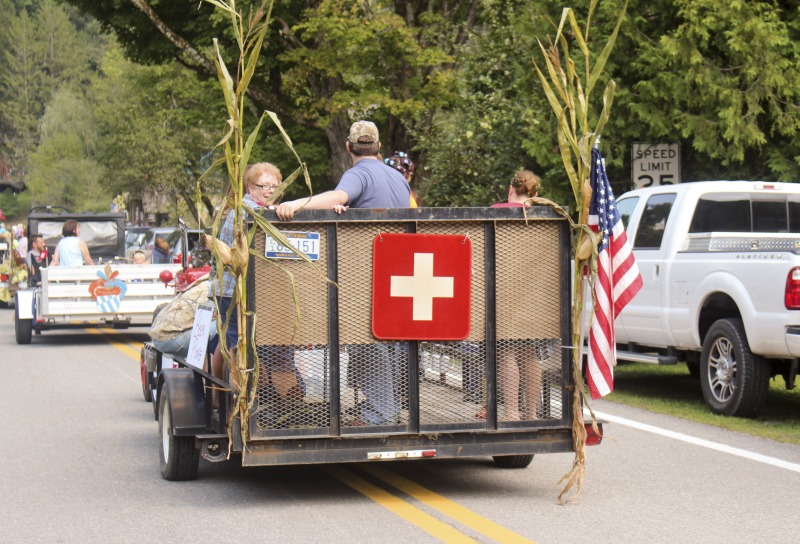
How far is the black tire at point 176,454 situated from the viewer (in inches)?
326

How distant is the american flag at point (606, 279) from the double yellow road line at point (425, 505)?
1.17 m

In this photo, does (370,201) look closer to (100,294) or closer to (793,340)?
(793,340)

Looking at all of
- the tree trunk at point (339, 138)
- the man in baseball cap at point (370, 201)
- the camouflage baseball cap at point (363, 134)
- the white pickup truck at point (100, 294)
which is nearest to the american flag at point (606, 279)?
the man in baseball cap at point (370, 201)

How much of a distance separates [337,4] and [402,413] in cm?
1894

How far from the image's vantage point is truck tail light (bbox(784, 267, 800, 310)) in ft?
34.3

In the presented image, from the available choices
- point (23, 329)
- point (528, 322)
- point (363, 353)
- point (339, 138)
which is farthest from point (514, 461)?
point (339, 138)

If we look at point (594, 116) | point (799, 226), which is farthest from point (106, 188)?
point (799, 226)

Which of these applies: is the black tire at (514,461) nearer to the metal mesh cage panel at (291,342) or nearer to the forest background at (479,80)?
the metal mesh cage panel at (291,342)

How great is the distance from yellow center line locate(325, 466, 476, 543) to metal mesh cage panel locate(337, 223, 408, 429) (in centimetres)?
50

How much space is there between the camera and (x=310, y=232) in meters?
7.38

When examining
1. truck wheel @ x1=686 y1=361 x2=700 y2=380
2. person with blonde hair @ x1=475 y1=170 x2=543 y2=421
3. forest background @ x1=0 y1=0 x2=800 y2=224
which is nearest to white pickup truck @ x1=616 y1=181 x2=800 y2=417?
truck wheel @ x1=686 y1=361 x2=700 y2=380

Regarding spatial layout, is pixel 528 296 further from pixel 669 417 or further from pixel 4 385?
pixel 4 385

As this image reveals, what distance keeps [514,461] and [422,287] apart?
6.05 feet

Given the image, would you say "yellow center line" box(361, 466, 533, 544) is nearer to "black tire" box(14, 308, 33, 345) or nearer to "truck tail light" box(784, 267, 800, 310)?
"truck tail light" box(784, 267, 800, 310)
